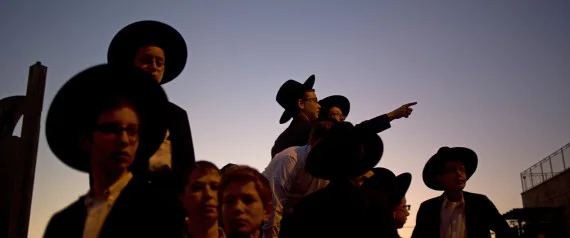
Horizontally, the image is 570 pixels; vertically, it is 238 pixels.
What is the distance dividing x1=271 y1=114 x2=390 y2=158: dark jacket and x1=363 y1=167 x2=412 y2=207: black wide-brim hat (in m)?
0.67

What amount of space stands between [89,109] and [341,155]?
2.20 meters

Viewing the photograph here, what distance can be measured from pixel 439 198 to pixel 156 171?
4.52 metres

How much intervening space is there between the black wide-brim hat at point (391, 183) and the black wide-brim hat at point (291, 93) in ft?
4.48

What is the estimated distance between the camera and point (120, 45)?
392 centimetres

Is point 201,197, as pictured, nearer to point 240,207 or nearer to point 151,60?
point 240,207

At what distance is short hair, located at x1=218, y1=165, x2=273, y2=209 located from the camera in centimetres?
386

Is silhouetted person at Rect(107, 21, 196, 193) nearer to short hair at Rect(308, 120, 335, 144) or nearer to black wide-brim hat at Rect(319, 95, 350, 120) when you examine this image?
short hair at Rect(308, 120, 335, 144)

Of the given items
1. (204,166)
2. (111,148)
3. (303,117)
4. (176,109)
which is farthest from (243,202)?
(303,117)

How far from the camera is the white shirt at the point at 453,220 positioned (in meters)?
6.44

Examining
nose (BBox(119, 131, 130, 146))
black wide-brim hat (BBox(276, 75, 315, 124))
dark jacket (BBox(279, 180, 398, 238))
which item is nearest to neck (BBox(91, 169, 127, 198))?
nose (BBox(119, 131, 130, 146))

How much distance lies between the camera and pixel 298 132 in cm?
646

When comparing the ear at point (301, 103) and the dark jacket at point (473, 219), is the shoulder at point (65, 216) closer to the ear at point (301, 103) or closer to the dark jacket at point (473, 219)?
the ear at point (301, 103)

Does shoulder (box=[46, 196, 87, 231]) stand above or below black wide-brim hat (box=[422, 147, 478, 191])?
below

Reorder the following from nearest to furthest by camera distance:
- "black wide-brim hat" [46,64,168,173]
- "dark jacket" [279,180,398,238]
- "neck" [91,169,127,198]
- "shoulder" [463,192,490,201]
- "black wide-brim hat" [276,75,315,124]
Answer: "neck" [91,169,127,198] → "black wide-brim hat" [46,64,168,173] → "dark jacket" [279,180,398,238] → "shoulder" [463,192,490,201] → "black wide-brim hat" [276,75,315,124]
